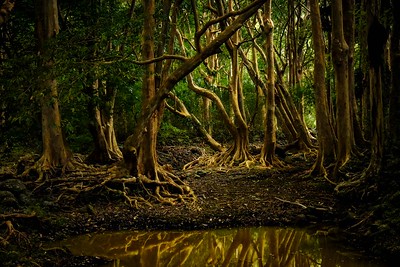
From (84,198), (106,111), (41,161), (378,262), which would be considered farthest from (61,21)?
(378,262)

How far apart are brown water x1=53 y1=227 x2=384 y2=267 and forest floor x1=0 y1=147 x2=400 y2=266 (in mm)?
352

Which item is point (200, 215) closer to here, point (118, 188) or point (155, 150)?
point (118, 188)

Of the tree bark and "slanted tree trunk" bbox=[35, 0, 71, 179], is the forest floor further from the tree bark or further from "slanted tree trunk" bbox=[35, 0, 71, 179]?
the tree bark

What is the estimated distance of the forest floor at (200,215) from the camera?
22.5 ft

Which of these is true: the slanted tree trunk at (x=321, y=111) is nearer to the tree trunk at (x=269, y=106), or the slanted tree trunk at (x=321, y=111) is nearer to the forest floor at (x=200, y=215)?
the forest floor at (x=200, y=215)

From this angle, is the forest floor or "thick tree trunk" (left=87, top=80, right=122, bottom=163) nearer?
the forest floor

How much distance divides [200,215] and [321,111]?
17.9 ft

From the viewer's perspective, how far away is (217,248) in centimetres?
769

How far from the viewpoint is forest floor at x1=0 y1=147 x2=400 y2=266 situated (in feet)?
22.5

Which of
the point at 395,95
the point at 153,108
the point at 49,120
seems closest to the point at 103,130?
the point at 49,120

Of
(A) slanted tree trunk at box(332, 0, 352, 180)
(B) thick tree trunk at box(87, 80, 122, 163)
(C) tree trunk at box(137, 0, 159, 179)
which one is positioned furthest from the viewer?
(B) thick tree trunk at box(87, 80, 122, 163)

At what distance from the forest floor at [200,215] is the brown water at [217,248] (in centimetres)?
35

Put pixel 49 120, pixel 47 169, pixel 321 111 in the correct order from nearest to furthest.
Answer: pixel 47 169 → pixel 49 120 → pixel 321 111

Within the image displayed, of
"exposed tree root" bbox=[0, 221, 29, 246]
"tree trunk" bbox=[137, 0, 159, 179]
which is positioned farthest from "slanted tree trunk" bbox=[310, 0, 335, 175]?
"exposed tree root" bbox=[0, 221, 29, 246]
